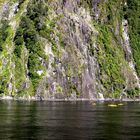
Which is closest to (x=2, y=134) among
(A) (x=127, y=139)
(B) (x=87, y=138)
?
(B) (x=87, y=138)

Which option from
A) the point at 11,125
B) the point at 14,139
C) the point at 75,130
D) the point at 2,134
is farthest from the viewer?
the point at 11,125

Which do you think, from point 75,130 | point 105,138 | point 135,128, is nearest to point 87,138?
point 105,138

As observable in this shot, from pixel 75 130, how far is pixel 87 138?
381 inches

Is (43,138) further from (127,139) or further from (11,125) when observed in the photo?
(11,125)

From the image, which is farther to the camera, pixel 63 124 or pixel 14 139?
pixel 63 124

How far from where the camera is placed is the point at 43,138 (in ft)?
210

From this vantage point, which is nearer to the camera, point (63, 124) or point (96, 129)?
point (96, 129)

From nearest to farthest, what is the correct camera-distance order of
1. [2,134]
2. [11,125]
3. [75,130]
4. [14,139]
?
[14,139]
[2,134]
[75,130]
[11,125]

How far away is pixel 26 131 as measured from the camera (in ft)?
235

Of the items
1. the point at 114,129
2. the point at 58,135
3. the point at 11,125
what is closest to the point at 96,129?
the point at 114,129

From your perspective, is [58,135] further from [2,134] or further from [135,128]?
[135,128]

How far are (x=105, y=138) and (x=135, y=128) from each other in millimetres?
15158

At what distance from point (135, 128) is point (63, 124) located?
13373 millimetres

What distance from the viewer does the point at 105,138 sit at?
64312 millimetres
